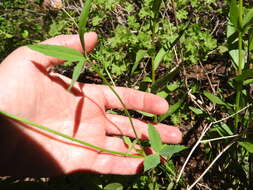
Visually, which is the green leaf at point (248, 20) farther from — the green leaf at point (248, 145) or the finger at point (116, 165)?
the finger at point (116, 165)

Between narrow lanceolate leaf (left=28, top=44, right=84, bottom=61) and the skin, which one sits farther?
the skin

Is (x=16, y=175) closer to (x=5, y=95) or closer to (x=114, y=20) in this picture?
(x=5, y=95)

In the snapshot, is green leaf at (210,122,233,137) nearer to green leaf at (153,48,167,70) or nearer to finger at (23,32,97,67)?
green leaf at (153,48,167,70)

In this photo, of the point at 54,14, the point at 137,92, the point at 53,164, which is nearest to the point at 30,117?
the point at 53,164

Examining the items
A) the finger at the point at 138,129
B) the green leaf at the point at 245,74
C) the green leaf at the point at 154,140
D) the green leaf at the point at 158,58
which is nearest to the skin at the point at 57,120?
the finger at the point at 138,129

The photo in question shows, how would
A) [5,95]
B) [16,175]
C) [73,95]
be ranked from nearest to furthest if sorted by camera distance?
1. [5,95]
2. [16,175]
3. [73,95]

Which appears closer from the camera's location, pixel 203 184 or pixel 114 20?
pixel 203 184

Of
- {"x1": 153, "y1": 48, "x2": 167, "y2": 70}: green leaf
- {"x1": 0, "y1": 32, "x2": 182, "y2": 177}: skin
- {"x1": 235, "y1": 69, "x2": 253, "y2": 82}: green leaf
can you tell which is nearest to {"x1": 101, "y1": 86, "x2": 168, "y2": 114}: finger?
{"x1": 0, "y1": 32, "x2": 182, "y2": 177}: skin

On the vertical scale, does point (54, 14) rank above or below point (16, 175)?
above
